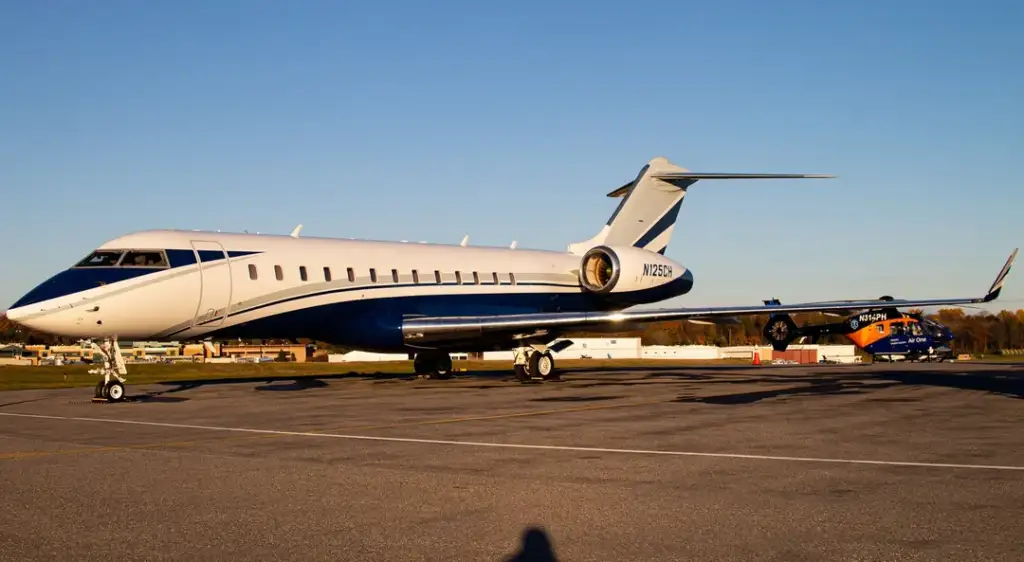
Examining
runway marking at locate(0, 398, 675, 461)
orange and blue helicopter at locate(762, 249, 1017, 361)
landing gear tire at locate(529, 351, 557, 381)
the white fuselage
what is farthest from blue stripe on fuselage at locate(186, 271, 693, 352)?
orange and blue helicopter at locate(762, 249, 1017, 361)

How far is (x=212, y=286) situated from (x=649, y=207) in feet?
55.1

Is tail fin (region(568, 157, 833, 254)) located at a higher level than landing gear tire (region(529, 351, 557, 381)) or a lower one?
higher

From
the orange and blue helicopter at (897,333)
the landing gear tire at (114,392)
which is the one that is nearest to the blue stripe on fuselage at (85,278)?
the landing gear tire at (114,392)

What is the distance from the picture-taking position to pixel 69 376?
30250 mm

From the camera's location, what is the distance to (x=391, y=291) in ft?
84.0

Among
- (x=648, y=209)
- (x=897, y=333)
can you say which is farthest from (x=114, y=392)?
(x=897, y=333)

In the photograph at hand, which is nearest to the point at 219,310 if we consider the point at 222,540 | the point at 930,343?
the point at 222,540

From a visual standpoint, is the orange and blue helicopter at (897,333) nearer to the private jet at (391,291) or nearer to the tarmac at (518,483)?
the private jet at (391,291)

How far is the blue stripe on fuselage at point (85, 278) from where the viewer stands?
19.2 m

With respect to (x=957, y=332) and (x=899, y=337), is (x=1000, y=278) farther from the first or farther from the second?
(x=957, y=332)

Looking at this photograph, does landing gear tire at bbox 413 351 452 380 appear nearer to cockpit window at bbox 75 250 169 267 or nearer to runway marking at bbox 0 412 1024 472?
cockpit window at bbox 75 250 169 267

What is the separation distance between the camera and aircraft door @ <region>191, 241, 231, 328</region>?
845 inches

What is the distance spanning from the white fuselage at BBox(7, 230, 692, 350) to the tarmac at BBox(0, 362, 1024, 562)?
153 inches

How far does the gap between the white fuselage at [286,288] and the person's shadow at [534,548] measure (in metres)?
16.2
